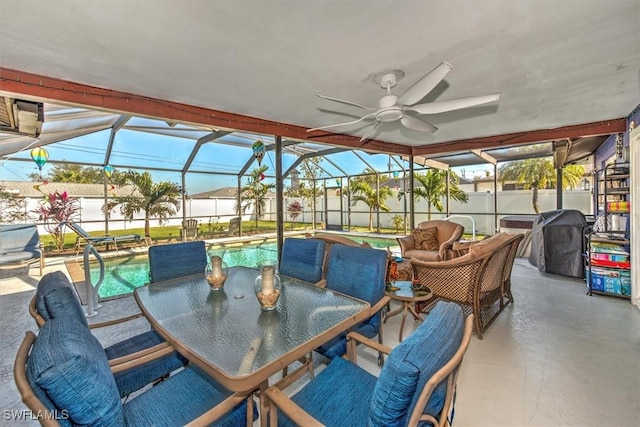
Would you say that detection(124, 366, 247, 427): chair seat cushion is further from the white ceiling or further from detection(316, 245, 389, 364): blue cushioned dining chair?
the white ceiling

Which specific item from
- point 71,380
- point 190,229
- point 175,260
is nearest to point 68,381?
point 71,380

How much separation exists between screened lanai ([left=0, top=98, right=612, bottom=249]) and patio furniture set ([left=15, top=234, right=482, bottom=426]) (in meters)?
2.89

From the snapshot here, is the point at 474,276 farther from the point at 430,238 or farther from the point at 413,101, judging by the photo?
the point at 430,238

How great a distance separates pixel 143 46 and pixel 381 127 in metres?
3.60

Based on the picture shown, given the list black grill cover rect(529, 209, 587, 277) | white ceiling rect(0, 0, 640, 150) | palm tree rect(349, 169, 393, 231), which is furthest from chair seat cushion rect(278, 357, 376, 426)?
palm tree rect(349, 169, 393, 231)

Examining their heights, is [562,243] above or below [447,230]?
below

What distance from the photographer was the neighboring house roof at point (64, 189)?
695 cm

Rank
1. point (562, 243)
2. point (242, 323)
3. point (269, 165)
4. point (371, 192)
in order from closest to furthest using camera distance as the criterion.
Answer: point (242, 323) < point (562, 243) < point (269, 165) < point (371, 192)

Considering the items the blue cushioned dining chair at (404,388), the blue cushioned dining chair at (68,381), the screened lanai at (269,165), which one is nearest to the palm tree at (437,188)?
the screened lanai at (269,165)

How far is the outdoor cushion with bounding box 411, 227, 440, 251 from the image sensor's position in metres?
5.17

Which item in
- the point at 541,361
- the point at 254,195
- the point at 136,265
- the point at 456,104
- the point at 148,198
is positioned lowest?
the point at 541,361

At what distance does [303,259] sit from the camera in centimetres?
267

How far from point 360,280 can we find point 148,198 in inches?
335

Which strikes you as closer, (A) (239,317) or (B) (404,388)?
(B) (404,388)
